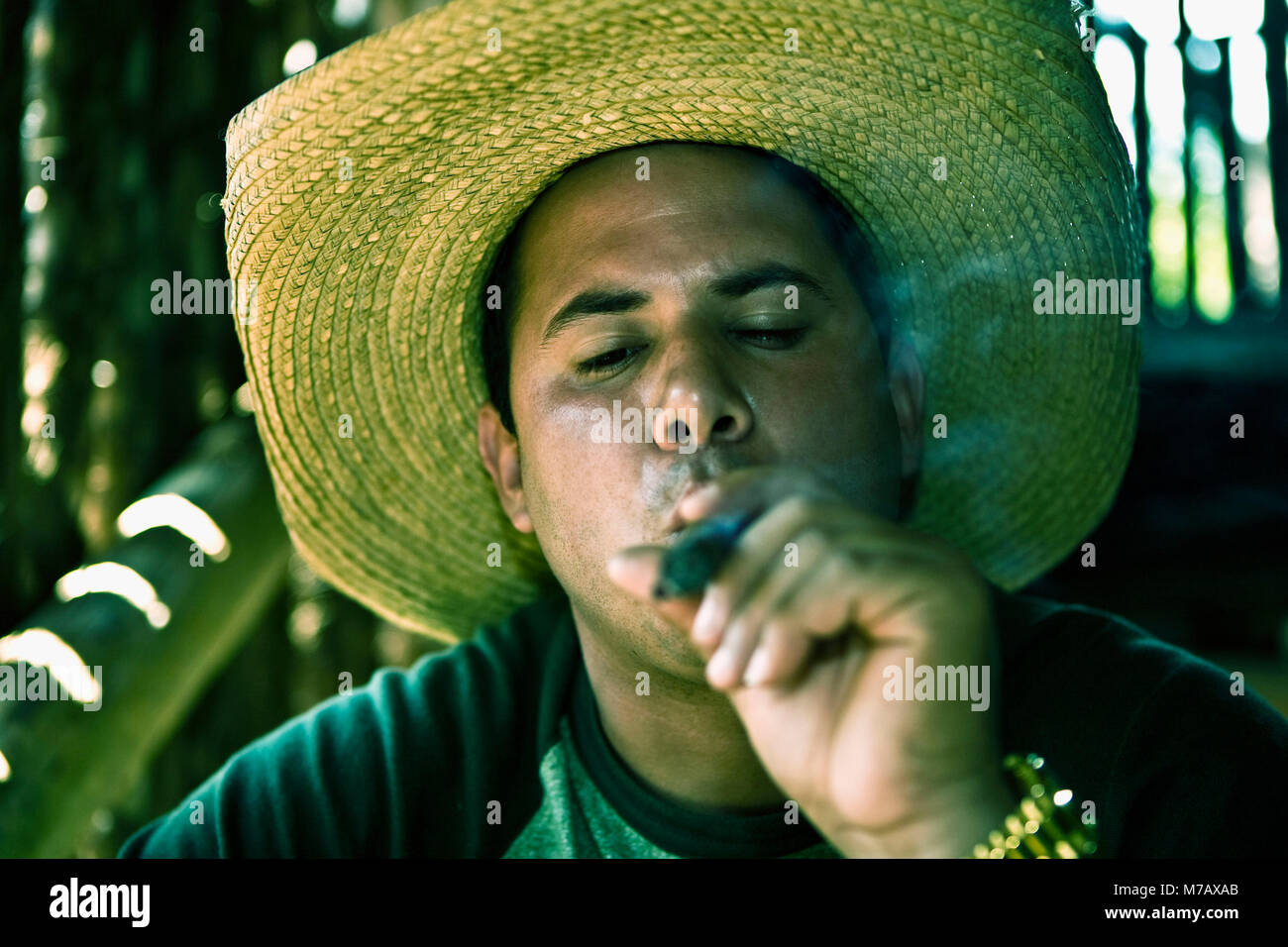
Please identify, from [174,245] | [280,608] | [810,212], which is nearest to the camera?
[810,212]

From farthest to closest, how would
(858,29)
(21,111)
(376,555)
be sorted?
(21,111) < (376,555) < (858,29)

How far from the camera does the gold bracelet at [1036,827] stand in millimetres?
1152

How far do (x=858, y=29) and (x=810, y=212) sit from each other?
0.32 meters

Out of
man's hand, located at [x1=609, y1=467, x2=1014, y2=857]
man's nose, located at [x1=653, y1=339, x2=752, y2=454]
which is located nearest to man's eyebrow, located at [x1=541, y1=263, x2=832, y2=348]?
man's nose, located at [x1=653, y1=339, x2=752, y2=454]

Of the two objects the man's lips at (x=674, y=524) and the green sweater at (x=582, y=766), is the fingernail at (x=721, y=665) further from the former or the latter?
the green sweater at (x=582, y=766)

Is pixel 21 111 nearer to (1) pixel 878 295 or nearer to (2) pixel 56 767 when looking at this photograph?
(2) pixel 56 767

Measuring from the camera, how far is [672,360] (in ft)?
5.17

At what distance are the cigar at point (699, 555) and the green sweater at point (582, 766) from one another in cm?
78

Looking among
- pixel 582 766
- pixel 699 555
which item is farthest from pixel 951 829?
pixel 582 766

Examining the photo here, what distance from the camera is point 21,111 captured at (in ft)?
8.64

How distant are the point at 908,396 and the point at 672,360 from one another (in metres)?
0.57

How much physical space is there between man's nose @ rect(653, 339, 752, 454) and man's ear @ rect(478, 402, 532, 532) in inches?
20.6

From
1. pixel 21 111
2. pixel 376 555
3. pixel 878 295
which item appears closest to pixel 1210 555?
pixel 878 295

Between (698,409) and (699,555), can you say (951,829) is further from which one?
(698,409)
